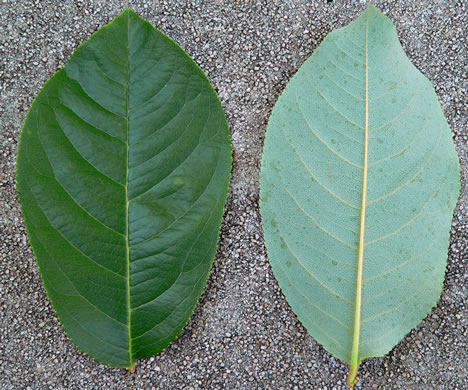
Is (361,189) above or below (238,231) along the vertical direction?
above

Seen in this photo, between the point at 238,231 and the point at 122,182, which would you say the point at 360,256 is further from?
the point at 122,182

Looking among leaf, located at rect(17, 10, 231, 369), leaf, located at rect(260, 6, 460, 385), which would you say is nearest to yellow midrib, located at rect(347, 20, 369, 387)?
leaf, located at rect(260, 6, 460, 385)

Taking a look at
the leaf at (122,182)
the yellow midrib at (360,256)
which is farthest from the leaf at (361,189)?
the leaf at (122,182)

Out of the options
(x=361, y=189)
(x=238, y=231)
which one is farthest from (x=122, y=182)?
(x=361, y=189)

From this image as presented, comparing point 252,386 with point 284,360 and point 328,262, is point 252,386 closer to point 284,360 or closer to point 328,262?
point 284,360

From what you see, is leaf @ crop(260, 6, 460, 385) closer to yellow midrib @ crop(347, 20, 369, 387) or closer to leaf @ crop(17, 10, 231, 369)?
yellow midrib @ crop(347, 20, 369, 387)

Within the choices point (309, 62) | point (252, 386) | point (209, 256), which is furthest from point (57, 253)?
point (309, 62)
